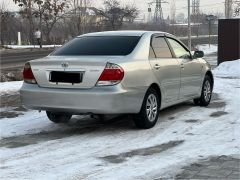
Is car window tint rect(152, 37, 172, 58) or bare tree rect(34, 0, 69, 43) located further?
bare tree rect(34, 0, 69, 43)

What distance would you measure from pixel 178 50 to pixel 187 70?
0.39 meters

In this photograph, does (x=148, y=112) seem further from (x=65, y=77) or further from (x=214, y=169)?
(x=214, y=169)

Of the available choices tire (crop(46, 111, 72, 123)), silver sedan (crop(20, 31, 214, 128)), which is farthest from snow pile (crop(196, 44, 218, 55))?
tire (crop(46, 111, 72, 123))

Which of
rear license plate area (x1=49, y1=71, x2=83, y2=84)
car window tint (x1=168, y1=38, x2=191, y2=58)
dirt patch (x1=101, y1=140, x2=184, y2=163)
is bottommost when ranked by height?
dirt patch (x1=101, y1=140, x2=184, y2=163)

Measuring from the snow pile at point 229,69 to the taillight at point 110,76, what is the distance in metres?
10.2

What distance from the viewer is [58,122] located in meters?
8.66

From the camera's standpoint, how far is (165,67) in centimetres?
854

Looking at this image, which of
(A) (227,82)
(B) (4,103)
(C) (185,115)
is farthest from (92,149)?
(A) (227,82)

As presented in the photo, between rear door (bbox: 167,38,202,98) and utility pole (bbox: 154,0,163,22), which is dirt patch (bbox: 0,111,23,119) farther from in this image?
utility pole (bbox: 154,0,163,22)

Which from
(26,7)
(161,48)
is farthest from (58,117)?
(26,7)

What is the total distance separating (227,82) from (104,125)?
6.89 meters

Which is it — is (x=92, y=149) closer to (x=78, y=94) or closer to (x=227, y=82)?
(x=78, y=94)

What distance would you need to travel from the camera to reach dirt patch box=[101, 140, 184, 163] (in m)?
6.16

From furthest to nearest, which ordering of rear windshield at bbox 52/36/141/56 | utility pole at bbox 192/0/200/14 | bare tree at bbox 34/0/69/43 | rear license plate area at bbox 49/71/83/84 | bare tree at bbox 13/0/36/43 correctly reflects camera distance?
1. utility pole at bbox 192/0/200/14
2. bare tree at bbox 34/0/69/43
3. bare tree at bbox 13/0/36/43
4. rear windshield at bbox 52/36/141/56
5. rear license plate area at bbox 49/71/83/84
